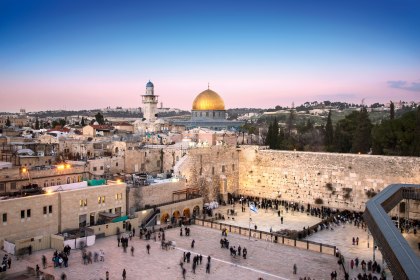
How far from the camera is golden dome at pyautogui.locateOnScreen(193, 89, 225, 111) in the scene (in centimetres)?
4731

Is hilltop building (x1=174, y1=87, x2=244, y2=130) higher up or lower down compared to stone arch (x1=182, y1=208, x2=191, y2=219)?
higher up

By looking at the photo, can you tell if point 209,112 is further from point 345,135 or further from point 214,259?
point 214,259

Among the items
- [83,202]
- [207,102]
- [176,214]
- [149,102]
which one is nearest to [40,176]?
[83,202]

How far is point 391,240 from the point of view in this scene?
12797 mm

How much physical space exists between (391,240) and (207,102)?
3571 centimetres

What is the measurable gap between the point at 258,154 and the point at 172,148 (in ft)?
22.6

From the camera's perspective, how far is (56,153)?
35.8 meters

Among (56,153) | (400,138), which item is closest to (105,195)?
(56,153)

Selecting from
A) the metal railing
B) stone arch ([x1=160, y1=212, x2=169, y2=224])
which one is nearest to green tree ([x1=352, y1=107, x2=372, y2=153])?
the metal railing

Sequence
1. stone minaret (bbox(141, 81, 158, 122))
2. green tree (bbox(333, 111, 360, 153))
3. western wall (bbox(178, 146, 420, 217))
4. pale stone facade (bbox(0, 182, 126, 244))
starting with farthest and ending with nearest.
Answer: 1. stone minaret (bbox(141, 81, 158, 122))
2. green tree (bbox(333, 111, 360, 153))
3. western wall (bbox(178, 146, 420, 217))
4. pale stone facade (bbox(0, 182, 126, 244))

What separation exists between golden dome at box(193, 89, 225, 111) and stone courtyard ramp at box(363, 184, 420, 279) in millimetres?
28394

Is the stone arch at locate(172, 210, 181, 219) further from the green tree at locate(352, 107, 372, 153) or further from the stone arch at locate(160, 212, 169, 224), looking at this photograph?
the green tree at locate(352, 107, 372, 153)

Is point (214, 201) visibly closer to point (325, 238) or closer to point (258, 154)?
point (258, 154)

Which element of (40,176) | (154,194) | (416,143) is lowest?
(154,194)
